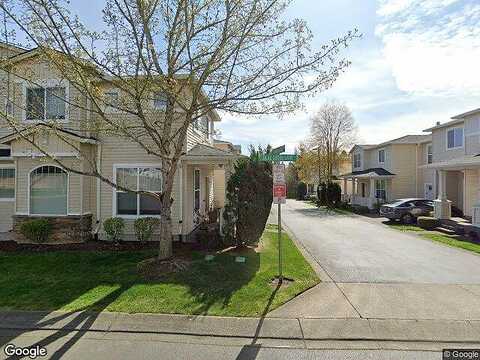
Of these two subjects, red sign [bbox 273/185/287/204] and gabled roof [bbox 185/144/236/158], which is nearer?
red sign [bbox 273/185/287/204]

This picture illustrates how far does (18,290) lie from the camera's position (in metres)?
6.88

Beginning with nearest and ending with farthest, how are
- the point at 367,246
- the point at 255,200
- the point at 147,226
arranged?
the point at 255,200 < the point at 147,226 < the point at 367,246

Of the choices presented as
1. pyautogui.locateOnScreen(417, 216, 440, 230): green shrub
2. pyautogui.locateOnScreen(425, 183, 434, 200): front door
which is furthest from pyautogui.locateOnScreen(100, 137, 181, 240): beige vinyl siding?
pyautogui.locateOnScreen(425, 183, 434, 200): front door

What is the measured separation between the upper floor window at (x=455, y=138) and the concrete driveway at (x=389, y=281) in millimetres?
11784

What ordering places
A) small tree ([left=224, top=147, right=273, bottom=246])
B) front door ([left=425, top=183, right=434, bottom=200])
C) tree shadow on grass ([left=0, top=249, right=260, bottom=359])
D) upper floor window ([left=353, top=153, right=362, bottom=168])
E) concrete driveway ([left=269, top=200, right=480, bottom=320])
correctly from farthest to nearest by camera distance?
upper floor window ([left=353, top=153, right=362, bottom=168])
front door ([left=425, top=183, right=434, bottom=200])
small tree ([left=224, top=147, right=273, bottom=246])
concrete driveway ([left=269, top=200, right=480, bottom=320])
tree shadow on grass ([left=0, top=249, right=260, bottom=359])

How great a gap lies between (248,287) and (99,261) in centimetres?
465

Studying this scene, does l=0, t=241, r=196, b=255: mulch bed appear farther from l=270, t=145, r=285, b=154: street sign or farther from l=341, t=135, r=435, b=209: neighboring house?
l=341, t=135, r=435, b=209: neighboring house

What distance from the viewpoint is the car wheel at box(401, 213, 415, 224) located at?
68.0 ft

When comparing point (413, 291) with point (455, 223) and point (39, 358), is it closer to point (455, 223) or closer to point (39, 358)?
point (39, 358)

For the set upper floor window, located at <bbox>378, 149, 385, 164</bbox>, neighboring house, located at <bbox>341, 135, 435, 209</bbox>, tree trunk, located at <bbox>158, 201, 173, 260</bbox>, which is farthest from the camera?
upper floor window, located at <bbox>378, 149, 385, 164</bbox>

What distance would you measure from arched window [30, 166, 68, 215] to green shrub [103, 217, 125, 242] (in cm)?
165

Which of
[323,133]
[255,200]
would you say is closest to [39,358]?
[255,200]

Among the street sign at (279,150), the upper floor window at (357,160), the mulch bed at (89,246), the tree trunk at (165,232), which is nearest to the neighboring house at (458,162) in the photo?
the upper floor window at (357,160)

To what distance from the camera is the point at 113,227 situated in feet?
36.9
